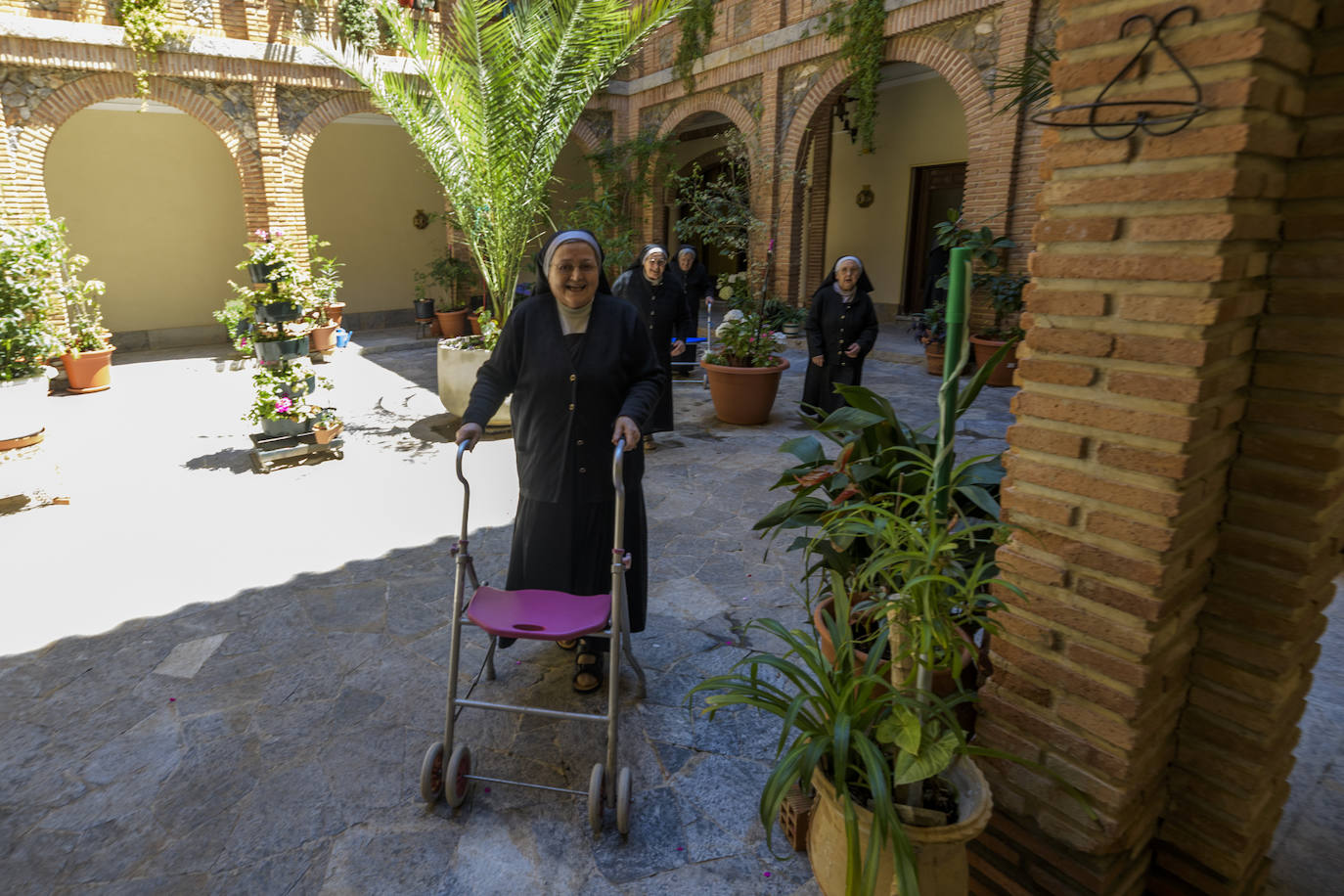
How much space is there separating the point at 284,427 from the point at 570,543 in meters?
Answer: 4.53

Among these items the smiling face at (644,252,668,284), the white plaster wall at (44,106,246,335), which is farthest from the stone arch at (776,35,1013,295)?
the white plaster wall at (44,106,246,335)

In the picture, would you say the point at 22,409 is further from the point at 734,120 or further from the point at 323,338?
the point at 734,120

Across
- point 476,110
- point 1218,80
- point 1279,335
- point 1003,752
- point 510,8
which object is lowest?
point 1003,752

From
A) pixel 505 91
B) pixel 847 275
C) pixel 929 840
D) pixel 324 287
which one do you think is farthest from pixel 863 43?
pixel 929 840

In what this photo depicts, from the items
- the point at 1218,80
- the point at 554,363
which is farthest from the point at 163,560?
the point at 1218,80

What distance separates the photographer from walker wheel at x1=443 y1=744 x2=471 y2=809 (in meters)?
2.58

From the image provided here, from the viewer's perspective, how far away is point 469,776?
264cm

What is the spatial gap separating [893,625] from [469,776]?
61.6 inches

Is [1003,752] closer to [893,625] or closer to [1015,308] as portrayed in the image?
[893,625]

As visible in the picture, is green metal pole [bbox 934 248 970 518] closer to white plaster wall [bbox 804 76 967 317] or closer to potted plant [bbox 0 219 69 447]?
potted plant [bbox 0 219 69 447]

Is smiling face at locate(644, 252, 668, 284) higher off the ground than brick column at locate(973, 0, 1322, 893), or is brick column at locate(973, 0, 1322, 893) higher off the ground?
smiling face at locate(644, 252, 668, 284)

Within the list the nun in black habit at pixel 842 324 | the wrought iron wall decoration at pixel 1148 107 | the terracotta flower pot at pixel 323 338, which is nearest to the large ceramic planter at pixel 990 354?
the nun in black habit at pixel 842 324

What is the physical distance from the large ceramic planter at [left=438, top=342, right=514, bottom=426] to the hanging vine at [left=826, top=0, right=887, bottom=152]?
7057mm

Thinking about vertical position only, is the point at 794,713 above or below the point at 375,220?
below
